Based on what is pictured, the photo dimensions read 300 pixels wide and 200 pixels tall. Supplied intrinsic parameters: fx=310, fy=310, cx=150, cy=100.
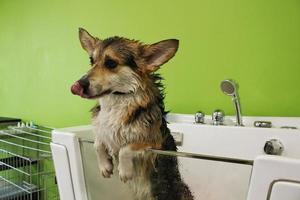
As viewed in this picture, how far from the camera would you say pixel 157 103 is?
2.55ft

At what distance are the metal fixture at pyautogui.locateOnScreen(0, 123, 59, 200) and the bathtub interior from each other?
2.88ft

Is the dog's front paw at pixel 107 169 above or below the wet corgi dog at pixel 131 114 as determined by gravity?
below

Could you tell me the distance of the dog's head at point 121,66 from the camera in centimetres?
75

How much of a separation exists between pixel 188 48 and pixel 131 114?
65 cm

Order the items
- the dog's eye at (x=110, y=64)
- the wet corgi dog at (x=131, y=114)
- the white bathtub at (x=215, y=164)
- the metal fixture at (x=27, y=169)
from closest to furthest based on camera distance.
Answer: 1. the white bathtub at (x=215, y=164)
2. the wet corgi dog at (x=131, y=114)
3. the dog's eye at (x=110, y=64)
4. the metal fixture at (x=27, y=169)

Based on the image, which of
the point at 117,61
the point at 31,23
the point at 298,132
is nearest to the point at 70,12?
the point at 31,23

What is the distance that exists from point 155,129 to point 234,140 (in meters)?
0.40

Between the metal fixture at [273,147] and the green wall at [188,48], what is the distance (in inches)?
7.0

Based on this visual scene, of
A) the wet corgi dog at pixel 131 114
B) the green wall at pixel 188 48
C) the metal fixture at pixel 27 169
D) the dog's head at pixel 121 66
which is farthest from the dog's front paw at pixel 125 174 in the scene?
the metal fixture at pixel 27 169

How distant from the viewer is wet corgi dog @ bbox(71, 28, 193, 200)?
672 mm

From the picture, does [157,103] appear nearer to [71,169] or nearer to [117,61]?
[117,61]

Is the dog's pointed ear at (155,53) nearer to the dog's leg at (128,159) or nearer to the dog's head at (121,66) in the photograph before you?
the dog's head at (121,66)

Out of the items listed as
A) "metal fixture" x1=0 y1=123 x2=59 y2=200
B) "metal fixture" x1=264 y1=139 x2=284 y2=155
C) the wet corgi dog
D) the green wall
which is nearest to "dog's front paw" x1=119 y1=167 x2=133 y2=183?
the wet corgi dog

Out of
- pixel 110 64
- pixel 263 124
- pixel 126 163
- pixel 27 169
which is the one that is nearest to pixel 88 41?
pixel 110 64
